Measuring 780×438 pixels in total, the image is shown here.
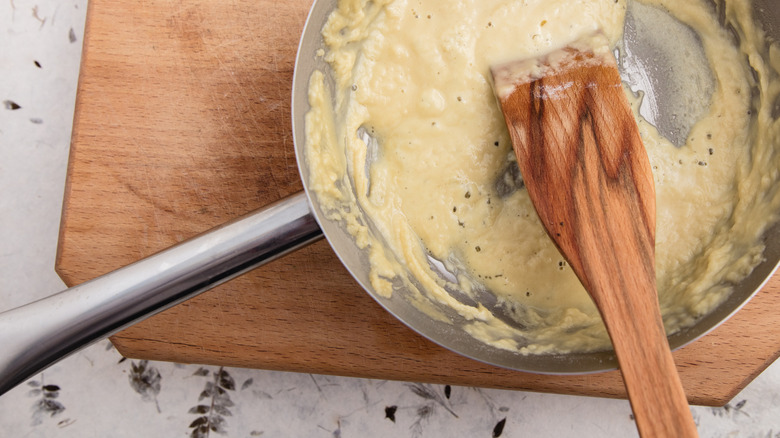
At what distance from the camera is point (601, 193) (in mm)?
1015

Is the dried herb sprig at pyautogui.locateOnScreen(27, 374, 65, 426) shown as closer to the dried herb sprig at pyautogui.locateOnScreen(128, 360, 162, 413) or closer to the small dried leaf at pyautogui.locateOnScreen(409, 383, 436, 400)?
the dried herb sprig at pyautogui.locateOnScreen(128, 360, 162, 413)

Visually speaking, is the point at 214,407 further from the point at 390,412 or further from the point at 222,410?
the point at 390,412

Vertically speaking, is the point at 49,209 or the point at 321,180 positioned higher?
the point at 49,209

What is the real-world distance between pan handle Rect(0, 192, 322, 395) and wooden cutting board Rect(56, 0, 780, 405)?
0.27 metres

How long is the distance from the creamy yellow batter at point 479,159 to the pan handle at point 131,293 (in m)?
0.24

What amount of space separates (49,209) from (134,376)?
18.5 inches

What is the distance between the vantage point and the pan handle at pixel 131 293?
33.1 inches

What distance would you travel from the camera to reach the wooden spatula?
0.87m

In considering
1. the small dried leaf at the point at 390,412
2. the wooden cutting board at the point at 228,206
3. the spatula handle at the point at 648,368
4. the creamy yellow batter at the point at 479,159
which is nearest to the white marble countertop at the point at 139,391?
Answer: the small dried leaf at the point at 390,412

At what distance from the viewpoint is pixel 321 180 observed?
1.07 metres

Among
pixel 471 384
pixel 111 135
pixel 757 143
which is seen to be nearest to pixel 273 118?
pixel 111 135

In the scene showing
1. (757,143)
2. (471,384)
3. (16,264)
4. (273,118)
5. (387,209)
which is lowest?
(471,384)

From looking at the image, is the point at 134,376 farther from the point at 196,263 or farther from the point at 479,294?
the point at 479,294

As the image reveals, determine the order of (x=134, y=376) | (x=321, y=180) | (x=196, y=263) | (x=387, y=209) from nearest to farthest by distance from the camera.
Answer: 1. (x=196, y=263)
2. (x=321, y=180)
3. (x=387, y=209)
4. (x=134, y=376)
